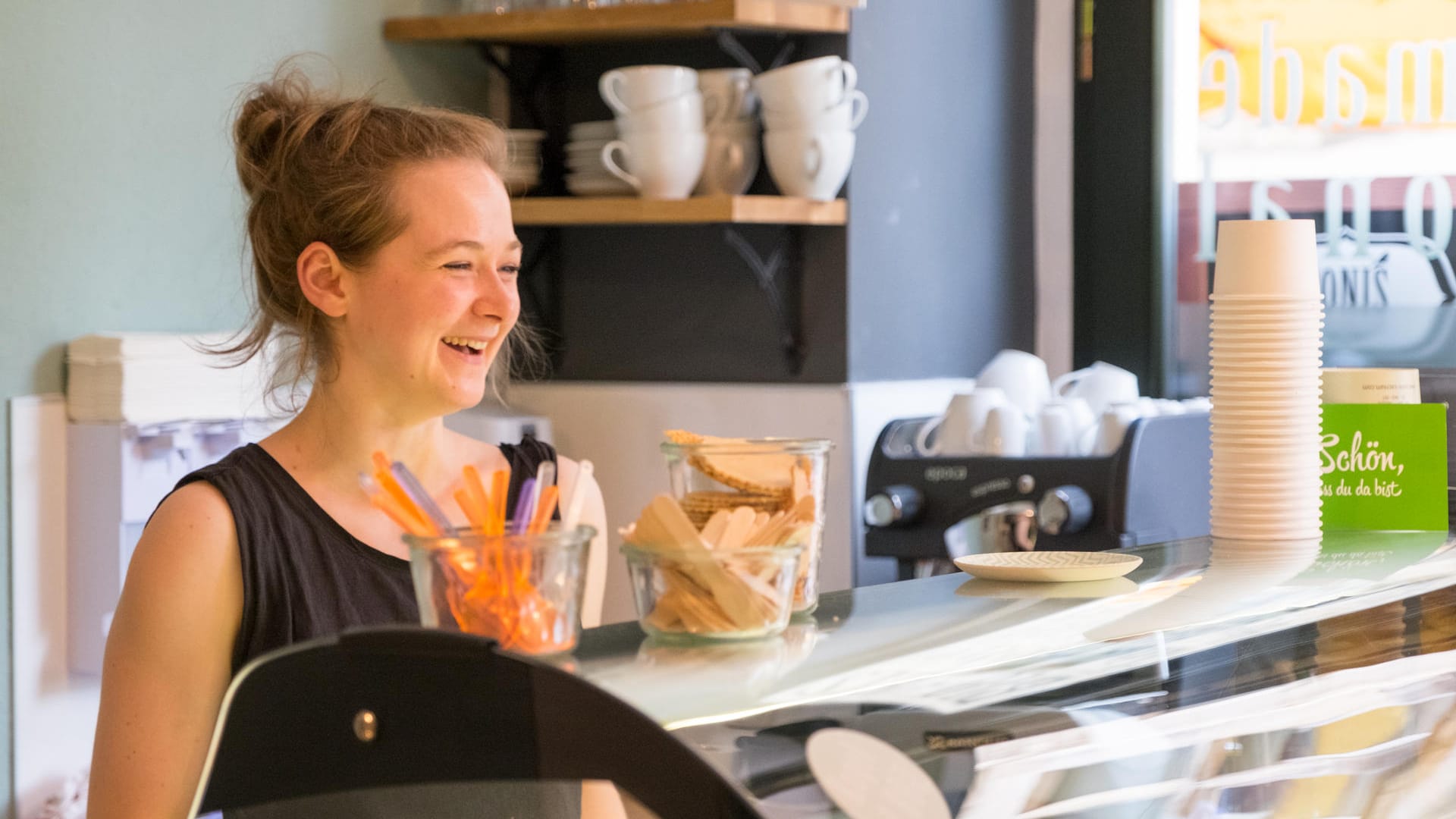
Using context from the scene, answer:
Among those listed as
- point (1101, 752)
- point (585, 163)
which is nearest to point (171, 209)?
point (585, 163)

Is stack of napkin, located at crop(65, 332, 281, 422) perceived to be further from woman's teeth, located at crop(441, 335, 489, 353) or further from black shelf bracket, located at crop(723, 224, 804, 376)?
black shelf bracket, located at crop(723, 224, 804, 376)

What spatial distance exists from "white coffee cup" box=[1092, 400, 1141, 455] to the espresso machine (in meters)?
0.02

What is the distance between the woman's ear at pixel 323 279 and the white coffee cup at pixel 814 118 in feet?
3.34

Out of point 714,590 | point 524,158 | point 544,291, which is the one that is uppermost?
point 524,158

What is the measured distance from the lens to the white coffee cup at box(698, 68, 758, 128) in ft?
7.75

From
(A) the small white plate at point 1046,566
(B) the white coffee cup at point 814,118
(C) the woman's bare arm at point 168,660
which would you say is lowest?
(C) the woman's bare arm at point 168,660

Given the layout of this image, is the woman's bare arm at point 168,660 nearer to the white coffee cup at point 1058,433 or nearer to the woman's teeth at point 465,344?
the woman's teeth at point 465,344

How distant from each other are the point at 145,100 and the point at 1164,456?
1.42m

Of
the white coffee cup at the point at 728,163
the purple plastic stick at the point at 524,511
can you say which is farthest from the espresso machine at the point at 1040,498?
the purple plastic stick at the point at 524,511

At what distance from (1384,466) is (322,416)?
0.93 meters

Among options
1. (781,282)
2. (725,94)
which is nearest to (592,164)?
(725,94)

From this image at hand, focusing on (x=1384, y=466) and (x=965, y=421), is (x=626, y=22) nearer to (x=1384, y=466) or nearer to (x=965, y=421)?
(x=965, y=421)

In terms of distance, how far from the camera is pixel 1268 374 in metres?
1.24

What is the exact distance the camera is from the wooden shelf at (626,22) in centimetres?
235
